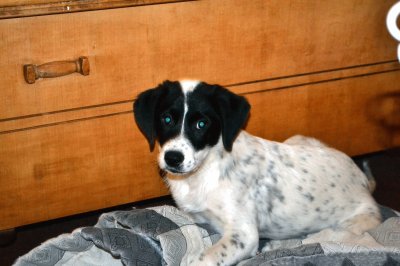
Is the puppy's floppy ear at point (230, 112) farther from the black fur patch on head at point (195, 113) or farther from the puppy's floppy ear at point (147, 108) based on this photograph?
the puppy's floppy ear at point (147, 108)

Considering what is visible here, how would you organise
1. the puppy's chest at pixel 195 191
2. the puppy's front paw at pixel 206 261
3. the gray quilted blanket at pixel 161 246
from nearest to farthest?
1. the gray quilted blanket at pixel 161 246
2. the puppy's front paw at pixel 206 261
3. the puppy's chest at pixel 195 191

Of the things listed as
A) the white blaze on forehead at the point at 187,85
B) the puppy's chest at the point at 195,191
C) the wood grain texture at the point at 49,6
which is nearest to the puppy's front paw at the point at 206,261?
the puppy's chest at the point at 195,191

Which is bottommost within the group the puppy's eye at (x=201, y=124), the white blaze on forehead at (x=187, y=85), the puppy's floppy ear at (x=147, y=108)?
the puppy's eye at (x=201, y=124)

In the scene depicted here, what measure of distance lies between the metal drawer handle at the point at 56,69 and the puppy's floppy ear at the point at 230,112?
528mm

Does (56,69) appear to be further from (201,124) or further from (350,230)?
(350,230)

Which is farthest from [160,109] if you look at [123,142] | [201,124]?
[123,142]

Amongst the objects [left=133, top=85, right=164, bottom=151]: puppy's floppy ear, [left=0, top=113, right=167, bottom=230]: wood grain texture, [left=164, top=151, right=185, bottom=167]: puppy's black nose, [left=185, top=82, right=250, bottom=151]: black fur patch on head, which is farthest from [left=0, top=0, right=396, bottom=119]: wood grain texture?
[left=164, top=151, right=185, bottom=167]: puppy's black nose

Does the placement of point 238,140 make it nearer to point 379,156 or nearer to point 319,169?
point 319,169

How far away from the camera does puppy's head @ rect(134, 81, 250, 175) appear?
7.45 feet

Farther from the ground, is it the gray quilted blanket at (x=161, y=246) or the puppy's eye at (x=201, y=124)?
the puppy's eye at (x=201, y=124)

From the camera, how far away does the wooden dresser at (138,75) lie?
7.84 feet

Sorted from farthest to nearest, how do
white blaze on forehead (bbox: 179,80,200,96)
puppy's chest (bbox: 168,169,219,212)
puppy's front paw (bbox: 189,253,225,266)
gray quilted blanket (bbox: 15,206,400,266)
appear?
1. puppy's chest (bbox: 168,169,219,212)
2. white blaze on forehead (bbox: 179,80,200,96)
3. puppy's front paw (bbox: 189,253,225,266)
4. gray quilted blanket (bbox: 15,206,400,266)

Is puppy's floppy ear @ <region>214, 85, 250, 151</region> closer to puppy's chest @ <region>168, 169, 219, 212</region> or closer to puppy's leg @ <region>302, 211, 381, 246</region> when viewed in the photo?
puppy's chest @ <region>168, 169, 219, 212</region>

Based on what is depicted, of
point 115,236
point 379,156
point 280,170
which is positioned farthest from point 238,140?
point 379,156
